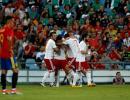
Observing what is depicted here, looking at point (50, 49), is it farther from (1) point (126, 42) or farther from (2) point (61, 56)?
(1) point (126, 42)

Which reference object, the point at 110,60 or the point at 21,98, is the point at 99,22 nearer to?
the point at 110,60

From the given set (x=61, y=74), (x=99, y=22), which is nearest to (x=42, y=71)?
(x=61, y=74)

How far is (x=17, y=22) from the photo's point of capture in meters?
28.4

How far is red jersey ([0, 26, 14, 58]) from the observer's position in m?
17.3

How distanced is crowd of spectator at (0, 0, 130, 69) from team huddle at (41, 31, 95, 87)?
2.81m

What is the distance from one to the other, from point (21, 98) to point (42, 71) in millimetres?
9853

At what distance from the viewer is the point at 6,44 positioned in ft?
57.4

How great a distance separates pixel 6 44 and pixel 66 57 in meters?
6.03

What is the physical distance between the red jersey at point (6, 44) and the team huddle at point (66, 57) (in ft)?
17.0

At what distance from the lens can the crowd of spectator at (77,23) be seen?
26672 mm

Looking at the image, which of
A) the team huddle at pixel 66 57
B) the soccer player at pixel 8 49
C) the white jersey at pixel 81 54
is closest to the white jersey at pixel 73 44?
the team huddle at pixel 66 57

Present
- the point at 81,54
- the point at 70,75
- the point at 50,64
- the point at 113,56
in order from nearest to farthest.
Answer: the point at 50,64, the point at 81,54, the point at 70,75, the point at 113,56

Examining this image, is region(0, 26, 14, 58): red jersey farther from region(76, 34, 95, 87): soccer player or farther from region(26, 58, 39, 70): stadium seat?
region(26, 58, 39, 70): stadium seat

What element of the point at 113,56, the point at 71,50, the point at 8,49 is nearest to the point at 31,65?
the point at 71,50
